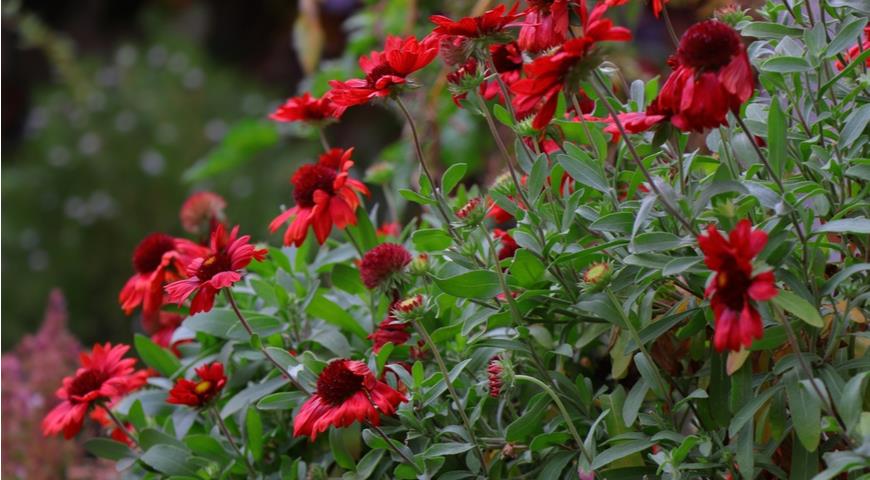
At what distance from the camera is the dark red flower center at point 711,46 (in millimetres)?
538

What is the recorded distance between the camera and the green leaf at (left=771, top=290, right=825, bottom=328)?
1.80ft

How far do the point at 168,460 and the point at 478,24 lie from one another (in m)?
0.42

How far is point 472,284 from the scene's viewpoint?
2.20 ft

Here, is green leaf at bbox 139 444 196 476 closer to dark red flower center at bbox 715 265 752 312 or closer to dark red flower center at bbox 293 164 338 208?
dark red flower center at bbox 293 164 338 208

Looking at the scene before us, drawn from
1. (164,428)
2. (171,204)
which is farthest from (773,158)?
(171,204)

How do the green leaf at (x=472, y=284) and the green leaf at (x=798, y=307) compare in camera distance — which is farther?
the green leaf at (x=472, y=284)

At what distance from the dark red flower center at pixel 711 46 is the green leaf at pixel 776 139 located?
0.28 ft

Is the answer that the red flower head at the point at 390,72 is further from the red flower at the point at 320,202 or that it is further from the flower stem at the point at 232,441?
the flower stem at the point at 232,441

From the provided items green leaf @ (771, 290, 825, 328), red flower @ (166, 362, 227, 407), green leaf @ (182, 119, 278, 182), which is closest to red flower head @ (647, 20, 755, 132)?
green leaf @ (771, 290, 825, 328)

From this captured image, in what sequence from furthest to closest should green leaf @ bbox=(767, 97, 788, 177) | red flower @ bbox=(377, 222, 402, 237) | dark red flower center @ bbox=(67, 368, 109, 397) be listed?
red flower @ bbox=(377, 222, 402, 237), dark red flower center @ bbox=(67, 368, 109, 397), green leaf @ bbox=(767, 97, 788, 177)

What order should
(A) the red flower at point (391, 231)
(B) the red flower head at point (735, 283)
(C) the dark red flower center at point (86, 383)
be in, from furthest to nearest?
(A) the red flower at point (391, 231) < (C) the dark red flower center at point (86, 383) < (B) the red flower head at point (735, 283)

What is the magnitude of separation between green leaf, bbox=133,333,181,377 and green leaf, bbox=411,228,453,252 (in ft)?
0.97

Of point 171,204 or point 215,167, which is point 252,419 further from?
point 171,204

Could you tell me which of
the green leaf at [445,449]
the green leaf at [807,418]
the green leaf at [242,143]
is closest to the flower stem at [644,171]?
the green leaf at [807,418]
